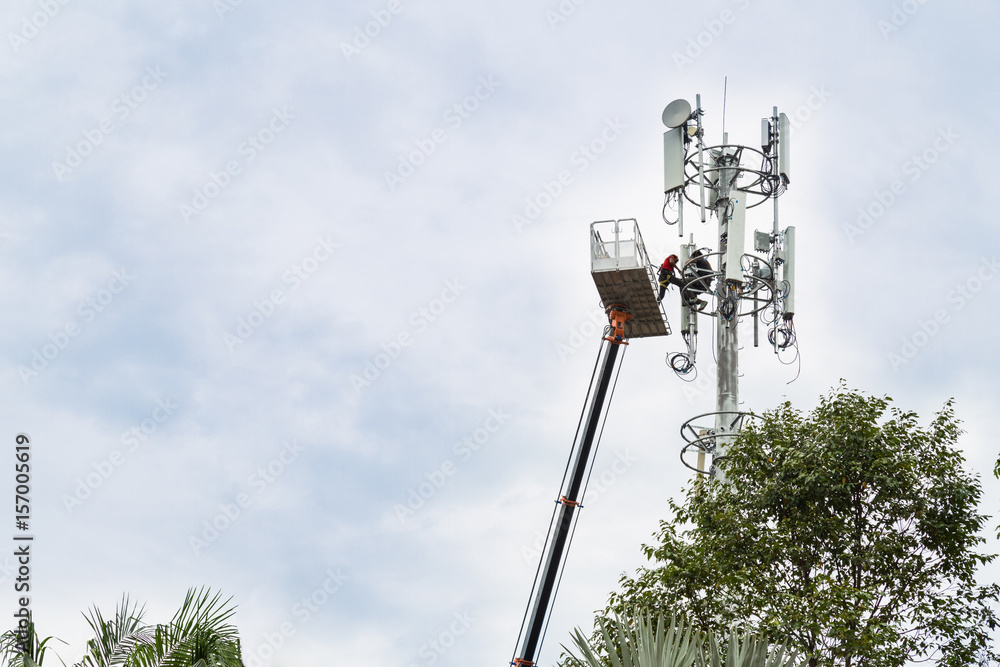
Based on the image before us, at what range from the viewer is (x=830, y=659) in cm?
1967

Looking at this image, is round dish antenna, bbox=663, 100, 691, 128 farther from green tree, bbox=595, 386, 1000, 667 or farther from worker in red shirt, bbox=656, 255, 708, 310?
green tree, bbox=595, 386, 1000, 667

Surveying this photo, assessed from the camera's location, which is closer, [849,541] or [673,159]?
[849,541]

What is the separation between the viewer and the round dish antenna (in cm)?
3097

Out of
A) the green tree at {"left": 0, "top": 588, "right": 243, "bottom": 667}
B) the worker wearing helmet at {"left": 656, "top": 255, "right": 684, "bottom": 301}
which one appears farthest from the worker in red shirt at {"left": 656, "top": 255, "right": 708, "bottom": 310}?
the green tree at {"left": 0, "top": 588, "right": 243, "bottom": 667}

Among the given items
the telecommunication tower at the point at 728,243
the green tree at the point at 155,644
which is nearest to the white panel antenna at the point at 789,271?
the telecommunication tower at the point at 728,243

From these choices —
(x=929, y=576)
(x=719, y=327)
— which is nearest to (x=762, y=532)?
(x=929, y=576)

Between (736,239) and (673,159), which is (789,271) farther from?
(673,159)

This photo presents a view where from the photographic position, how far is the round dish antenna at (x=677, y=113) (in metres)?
31.0

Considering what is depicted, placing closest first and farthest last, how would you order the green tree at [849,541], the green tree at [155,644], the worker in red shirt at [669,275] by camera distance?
1. the green tree at [155,644]
2. the green tree at [849,541]
3. the worker in red shirt at [669,275]

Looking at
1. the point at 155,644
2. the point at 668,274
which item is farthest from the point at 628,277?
the point at 155,644

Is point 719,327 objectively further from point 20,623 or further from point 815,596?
point 20,623

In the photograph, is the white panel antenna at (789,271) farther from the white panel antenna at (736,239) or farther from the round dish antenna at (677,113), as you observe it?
the round dish antenna at (677,113)

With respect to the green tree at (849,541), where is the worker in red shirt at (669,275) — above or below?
above

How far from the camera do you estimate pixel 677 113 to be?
31.0 m
